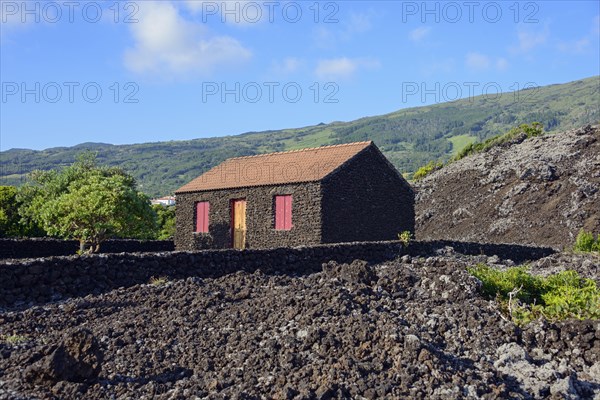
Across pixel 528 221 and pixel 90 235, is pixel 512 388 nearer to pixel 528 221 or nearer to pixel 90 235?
pixel 90 235

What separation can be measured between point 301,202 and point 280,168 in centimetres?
333

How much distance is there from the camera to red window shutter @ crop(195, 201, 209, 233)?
91.2 ft

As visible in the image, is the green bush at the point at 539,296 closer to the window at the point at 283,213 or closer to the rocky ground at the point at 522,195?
the window at the point at 283,213

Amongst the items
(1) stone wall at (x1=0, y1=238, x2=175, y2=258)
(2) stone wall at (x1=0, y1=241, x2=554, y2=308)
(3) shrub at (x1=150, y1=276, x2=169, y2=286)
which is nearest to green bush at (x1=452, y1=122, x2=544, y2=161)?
(1) stone wall at (x1=0, y1=238, x2=175, y2=258)

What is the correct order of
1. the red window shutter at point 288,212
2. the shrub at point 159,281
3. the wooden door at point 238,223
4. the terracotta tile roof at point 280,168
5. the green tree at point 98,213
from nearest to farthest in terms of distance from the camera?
the shrub at point 159,281
the green tree at point 98,213
the red window shutter at point 288,212
the terracotta tile roof at point 280,168
the wooden door at point 238,223

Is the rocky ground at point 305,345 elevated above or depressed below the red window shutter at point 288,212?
below

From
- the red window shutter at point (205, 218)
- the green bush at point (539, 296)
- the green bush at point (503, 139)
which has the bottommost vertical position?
the green bush at point (539, 296)

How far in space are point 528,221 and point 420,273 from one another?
857 inches

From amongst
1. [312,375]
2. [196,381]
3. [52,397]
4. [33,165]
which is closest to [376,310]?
[312,375]

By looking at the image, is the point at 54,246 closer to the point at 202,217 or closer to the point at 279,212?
the point at 202,217

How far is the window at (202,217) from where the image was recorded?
91.2 ft

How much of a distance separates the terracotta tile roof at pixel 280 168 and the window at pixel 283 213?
0.69 metres

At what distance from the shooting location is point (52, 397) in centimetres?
669

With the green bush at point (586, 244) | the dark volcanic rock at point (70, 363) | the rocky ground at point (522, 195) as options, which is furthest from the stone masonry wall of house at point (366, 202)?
the dark volcanic rock at point (70, 363)
